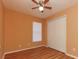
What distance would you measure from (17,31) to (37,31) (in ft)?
5.50

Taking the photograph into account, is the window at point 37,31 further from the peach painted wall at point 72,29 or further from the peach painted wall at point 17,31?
the peach painted wall at point 72,29

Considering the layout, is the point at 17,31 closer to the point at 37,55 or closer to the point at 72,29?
the point at 37,55

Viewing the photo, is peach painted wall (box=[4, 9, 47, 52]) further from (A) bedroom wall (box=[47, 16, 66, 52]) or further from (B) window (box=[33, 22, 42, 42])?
(A) bedroom wall (box=[47, 16, 66, 52])

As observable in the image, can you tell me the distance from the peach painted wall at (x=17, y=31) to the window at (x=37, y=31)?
33cm

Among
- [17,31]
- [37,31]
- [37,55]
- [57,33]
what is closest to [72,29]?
[57,33]

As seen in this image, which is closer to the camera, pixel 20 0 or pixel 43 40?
pixel 20 0

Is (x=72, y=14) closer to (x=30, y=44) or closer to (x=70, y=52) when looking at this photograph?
(x=70, y=52)

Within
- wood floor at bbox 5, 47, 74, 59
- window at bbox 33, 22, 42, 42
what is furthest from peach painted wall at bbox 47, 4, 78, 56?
window at bbox 33, 22, 42, 42

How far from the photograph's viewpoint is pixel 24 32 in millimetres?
4707

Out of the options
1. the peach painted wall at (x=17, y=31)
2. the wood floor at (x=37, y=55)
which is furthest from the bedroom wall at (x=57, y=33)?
the peach painted wall at (x=17, y=31)

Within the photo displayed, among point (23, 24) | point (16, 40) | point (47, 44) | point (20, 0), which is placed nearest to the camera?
point (20, 0)

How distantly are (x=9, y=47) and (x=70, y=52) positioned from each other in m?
3.23

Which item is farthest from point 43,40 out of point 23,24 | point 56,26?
point 23,24

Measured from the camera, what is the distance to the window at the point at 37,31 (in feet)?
17.5
